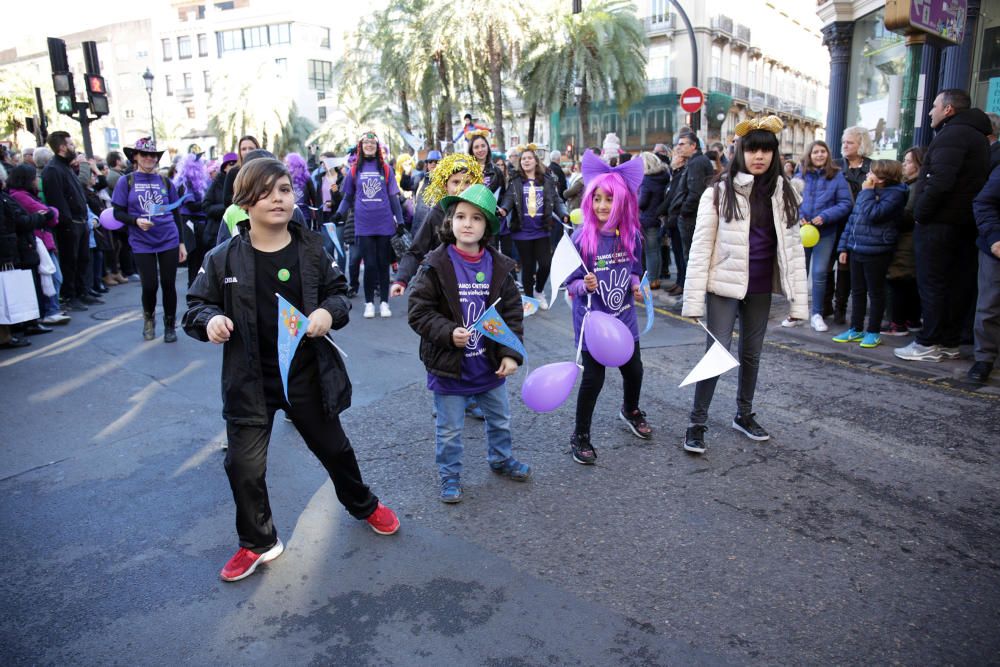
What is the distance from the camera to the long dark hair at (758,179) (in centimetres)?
424

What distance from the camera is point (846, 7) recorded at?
14805 millimetres

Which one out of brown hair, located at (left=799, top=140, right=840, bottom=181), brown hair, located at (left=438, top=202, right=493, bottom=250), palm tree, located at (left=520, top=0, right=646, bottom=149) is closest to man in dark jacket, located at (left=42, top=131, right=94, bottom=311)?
brown hair, located at (left=438, top=202, right=493, bottom=250)

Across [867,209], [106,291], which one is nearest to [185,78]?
[106,291]

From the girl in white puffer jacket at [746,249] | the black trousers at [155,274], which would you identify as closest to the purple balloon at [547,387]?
the girl in white puffer jacket at [746,249]

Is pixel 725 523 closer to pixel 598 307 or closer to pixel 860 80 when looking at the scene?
pixel 598 307

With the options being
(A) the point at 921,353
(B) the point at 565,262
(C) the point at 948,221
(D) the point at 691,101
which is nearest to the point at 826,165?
(C) the point at 948,221

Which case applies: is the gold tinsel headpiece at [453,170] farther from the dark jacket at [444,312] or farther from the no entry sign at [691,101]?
the no entry sign at [691,101]

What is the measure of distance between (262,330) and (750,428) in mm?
3186

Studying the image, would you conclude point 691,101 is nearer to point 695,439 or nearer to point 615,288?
point 615,288

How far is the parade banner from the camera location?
2.93 metres

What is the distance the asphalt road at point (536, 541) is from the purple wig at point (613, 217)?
1291mm

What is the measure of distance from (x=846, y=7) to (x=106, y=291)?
1543 centimetres

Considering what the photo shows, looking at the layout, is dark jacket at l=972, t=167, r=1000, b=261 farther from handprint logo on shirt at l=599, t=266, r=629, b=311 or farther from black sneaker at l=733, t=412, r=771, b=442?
handprint logo on shirt at l=599, t=266, r=629, b=311

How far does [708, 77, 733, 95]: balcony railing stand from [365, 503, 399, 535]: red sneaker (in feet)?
150
